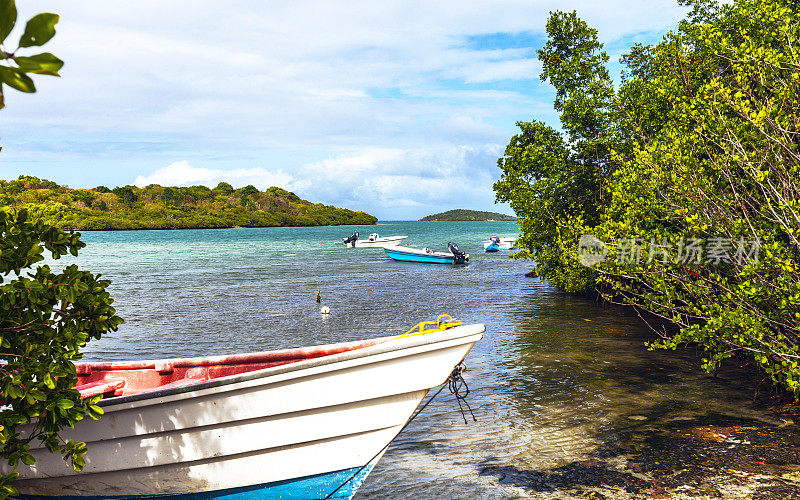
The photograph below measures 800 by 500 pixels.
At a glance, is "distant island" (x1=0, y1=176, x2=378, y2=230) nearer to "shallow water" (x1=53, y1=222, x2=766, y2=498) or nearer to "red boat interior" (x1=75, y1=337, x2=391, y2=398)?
"shallow water" (x1=53, y1=222, x2=766, y2=498)

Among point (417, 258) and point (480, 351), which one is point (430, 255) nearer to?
point (417, 258)

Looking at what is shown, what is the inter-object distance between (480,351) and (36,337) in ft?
37.0

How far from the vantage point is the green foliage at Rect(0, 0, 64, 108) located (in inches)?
61.2

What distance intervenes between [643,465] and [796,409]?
136 inches

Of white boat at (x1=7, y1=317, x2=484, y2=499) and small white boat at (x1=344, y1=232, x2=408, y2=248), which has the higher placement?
small white boat at (x1=344, y1=232, x2=408, y2=248)

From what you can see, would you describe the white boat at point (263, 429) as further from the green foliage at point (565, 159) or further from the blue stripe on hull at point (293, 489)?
the green foliage at point (565, 159)

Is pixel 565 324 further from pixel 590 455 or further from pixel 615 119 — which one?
pixel 590 455

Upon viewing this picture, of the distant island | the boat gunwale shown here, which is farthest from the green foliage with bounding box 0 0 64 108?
the distant island

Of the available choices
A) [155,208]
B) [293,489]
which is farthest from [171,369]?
[155,208]

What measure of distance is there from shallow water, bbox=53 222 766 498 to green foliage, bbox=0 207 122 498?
12.2 ft

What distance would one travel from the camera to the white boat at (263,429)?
5.61 m

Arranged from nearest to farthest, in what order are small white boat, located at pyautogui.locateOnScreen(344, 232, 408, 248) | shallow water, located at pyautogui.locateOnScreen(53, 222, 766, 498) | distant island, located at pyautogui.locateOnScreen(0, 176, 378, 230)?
shallow water, located at pyautogui.locateOnScreen(53, 222, 766, 498) → small white boat, located at pyautogui.locateOnScreen(344, 232, 408, 248) → distant island, located at pyautogui.locateOnScreen(0, 176, 378, 230)

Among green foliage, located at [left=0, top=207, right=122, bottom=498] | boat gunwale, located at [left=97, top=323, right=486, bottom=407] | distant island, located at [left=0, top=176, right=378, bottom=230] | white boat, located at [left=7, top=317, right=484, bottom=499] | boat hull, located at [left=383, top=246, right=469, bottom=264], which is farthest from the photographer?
distant island, located at [left=0, top=176, right=378, bottom=230]

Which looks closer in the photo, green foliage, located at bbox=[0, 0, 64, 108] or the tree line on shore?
green foliage, located at bbox=[0, 0, 64, 108]
